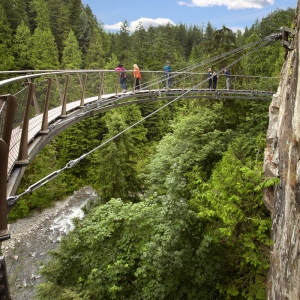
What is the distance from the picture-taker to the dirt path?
41.7 ft

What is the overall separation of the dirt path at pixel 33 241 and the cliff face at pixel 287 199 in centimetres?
842

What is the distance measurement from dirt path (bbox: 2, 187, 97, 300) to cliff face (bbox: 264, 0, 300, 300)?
8.42 meters

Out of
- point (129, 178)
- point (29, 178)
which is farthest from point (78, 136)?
point (129, 178)

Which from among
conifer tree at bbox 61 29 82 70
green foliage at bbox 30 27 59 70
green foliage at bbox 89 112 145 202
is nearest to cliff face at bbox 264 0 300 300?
green foliage at bbox 89 112 145 202

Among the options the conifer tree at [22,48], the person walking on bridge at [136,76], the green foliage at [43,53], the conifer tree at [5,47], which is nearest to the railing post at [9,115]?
the person walking on bridge at [136,76]

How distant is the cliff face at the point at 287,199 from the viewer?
16.3 ft

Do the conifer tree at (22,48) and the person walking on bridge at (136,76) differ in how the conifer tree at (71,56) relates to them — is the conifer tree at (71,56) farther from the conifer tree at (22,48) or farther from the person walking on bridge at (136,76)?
the person walking on bridge at (136,76)

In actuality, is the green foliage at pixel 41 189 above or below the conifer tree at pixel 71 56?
below

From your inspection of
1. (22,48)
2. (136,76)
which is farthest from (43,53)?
(136,76)

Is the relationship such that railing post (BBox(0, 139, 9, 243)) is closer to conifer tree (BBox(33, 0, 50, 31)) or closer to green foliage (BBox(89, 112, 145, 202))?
green foliage (BBox(89, 112, 145, 202))

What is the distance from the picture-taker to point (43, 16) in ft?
125

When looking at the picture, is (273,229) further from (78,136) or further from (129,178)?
(78,136)

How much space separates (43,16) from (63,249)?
38.3 metres

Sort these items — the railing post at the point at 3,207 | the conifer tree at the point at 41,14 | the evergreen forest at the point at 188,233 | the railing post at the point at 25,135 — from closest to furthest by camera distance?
the railing post at the point at 3,207 < the railing post at the point at 25,135 < the evergreen forest at the point at 188,233 < the conifer tree at the point at 41,14
